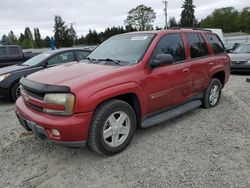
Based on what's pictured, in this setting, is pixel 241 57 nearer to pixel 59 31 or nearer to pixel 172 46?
pixel 172 46

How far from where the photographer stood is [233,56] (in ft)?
35.6

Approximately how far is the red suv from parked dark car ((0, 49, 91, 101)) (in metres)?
2.86

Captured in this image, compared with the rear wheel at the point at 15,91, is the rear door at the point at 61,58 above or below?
above

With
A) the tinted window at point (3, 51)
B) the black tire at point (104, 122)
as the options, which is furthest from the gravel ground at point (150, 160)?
the tinted window at point (3, 51)

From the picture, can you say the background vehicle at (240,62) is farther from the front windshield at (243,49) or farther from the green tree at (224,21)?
the green tree at (224,21)

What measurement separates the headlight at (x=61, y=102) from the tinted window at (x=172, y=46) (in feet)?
5.70

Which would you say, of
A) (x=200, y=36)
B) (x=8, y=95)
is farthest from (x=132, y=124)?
(x=8, y=95)

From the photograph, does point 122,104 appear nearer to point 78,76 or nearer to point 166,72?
point 78,76

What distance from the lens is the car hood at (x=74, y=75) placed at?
3285 millimetres

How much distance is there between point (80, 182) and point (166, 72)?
86.5 inches

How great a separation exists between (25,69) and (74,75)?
4017 millimetres

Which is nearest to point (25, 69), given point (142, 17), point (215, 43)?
point (215, 43)

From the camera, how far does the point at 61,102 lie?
10.1ft

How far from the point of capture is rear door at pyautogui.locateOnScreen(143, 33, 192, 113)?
13.0 feet
